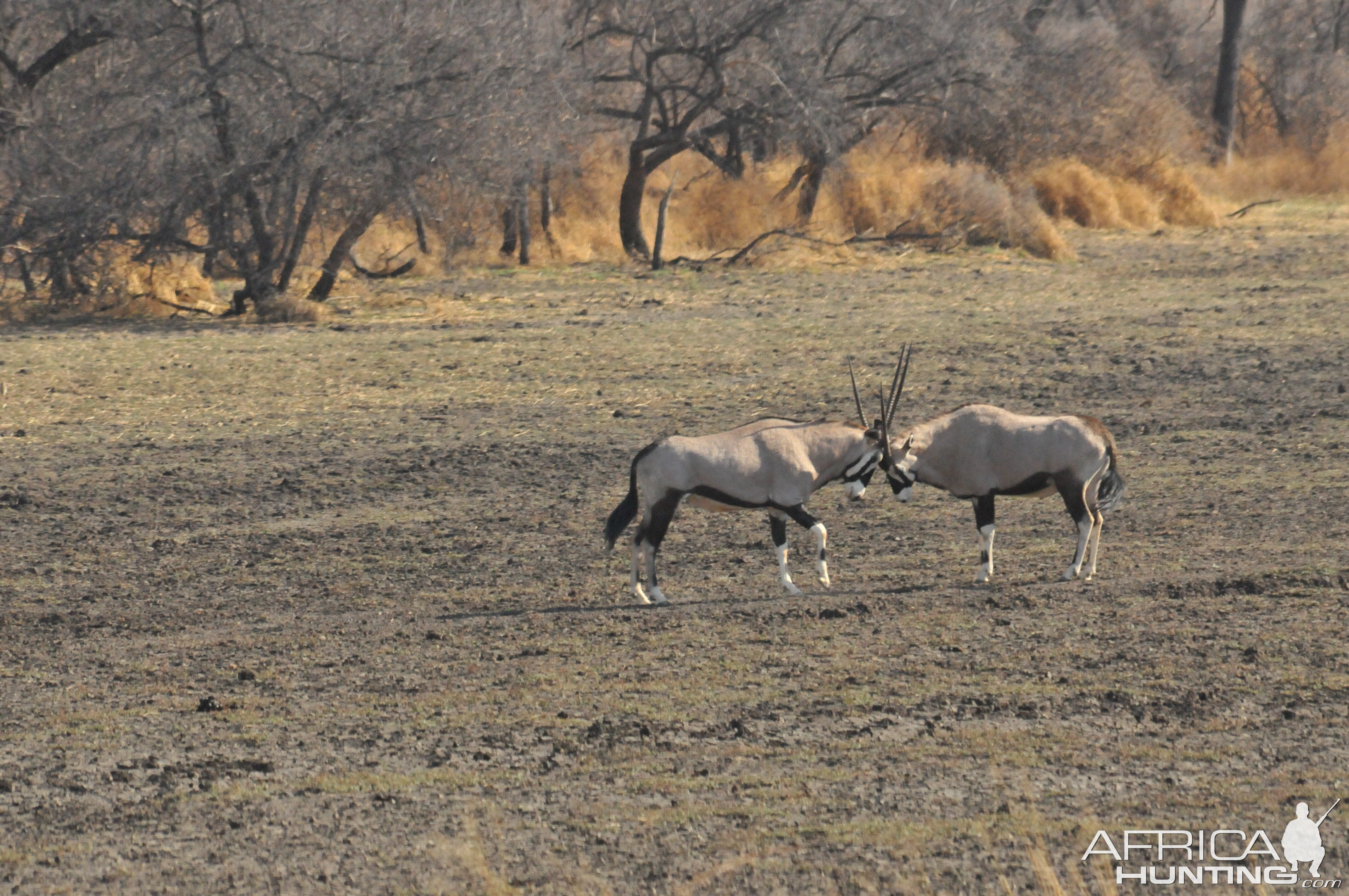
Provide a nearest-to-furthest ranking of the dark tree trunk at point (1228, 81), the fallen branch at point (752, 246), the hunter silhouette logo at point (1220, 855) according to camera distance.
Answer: the hunter silhouette logo at point (1220, 855) < the fallen branch at point (752, 246) < the dark tree trunk at point (1228, 81)

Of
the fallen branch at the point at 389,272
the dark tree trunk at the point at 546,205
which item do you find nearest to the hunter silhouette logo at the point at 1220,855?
the fallen branch at the point at 389,272

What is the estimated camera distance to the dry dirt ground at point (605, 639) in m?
4.90

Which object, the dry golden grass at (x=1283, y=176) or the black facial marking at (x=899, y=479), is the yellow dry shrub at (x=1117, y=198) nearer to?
the dry golden grass at (x=1283, y=176)

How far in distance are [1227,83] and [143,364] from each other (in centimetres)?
2821

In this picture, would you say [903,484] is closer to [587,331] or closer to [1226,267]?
[587,331]

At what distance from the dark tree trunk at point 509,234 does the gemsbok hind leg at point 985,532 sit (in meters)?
16.2

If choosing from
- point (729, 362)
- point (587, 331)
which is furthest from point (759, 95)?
point (729, 362)

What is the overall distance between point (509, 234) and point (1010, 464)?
16450 mm

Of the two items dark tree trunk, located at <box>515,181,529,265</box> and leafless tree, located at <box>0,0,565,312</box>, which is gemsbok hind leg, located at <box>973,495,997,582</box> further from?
dark tree trunk, located at <box>515,181,529,265</box>

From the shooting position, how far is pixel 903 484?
8.03 m

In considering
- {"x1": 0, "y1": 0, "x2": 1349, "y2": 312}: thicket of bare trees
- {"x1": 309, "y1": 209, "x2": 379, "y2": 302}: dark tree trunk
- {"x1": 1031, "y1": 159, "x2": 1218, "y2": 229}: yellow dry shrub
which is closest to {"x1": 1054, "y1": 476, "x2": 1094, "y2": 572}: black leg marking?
{"x1": 0, "y1": 0, "x2": 1349, "y2": 312}: thicket of bare trees

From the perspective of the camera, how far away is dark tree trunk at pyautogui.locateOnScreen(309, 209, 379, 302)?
18.9m

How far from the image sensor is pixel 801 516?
777cm

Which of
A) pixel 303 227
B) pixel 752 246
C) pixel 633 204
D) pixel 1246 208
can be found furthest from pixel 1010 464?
pixel 1246 208
